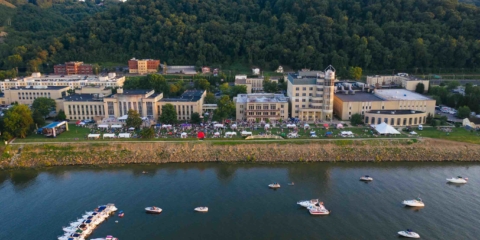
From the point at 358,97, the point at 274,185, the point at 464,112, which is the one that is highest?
the point at 358,97

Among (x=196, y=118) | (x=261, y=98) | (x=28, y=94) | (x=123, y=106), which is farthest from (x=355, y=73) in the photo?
(x=28, y=94)

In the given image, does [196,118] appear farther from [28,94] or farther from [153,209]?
[28,94]

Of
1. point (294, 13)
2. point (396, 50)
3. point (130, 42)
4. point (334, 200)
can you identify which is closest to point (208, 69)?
point (130, 42)

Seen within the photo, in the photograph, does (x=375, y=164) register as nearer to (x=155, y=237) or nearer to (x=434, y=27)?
(x=155, y=237)

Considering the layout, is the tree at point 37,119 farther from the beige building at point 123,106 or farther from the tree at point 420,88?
the tree at point 420,88

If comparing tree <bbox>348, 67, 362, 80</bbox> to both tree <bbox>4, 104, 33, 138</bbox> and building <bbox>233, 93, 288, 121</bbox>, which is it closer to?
building <bbox>233, 93, 288, 121</bbox>

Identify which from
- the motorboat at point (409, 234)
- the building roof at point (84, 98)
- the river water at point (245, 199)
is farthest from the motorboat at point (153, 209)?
the building roof at point (84, 98)
